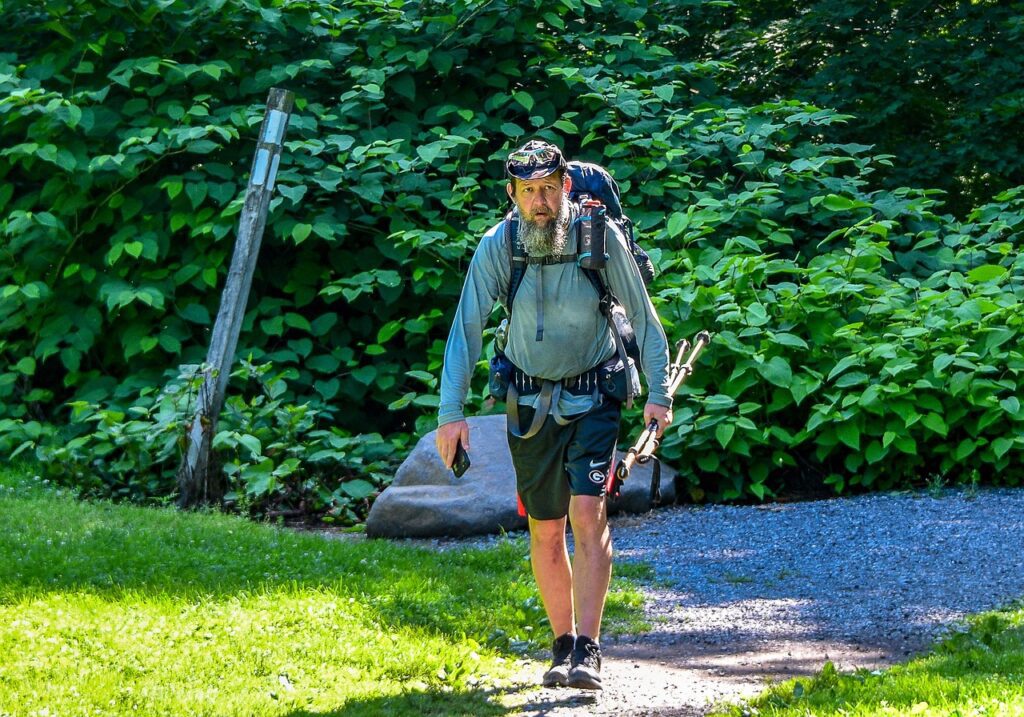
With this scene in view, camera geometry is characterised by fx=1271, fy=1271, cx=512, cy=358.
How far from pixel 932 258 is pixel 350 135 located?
180 inches

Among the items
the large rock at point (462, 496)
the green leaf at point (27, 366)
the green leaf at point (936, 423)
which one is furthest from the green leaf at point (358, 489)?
the green leaf at point (936, 423)

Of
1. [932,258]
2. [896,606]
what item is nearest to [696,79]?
[932,258]

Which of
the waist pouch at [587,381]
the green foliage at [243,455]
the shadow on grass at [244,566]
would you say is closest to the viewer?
the waist pouch at [587,381]

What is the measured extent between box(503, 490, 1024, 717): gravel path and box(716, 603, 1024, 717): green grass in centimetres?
24

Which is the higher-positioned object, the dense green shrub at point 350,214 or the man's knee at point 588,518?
the dense green shrub at point 350,214

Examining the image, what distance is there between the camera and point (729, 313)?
27.0 ft

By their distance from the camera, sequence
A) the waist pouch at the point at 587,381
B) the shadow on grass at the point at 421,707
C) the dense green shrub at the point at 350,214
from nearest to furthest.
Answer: the shadow on grass at the point at 421,707, the waist pouch at the point at 587,381, the dense green shrub at the point at 350,214

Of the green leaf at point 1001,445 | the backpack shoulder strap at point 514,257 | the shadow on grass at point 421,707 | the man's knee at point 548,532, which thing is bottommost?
the shadow on grass at point 421,707

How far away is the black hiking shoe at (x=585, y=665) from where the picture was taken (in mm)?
4484

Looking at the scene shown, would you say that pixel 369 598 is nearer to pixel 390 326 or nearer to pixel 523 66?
pixel 390 326

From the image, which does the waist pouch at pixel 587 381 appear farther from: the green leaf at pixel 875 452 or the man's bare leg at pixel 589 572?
the green leaf at pixel 875 452

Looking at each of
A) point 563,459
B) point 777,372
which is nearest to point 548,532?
point 563,459

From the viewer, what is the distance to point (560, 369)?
4.57 meters

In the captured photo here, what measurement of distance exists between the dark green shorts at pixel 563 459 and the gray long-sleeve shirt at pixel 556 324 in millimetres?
80
